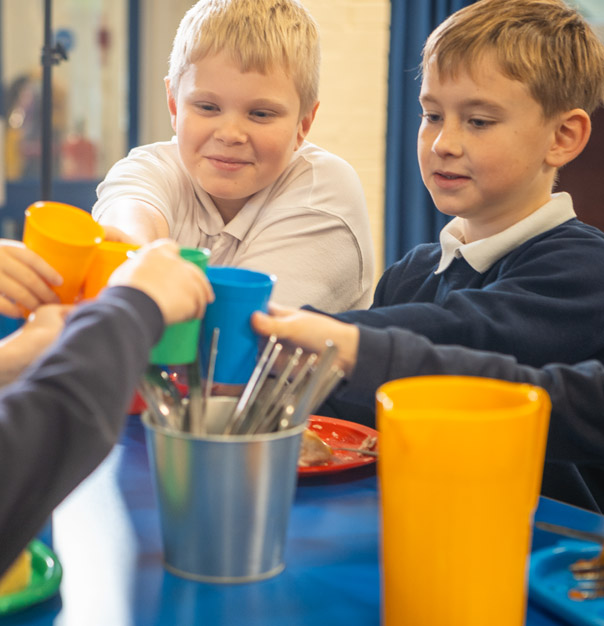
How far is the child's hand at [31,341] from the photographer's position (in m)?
0.76

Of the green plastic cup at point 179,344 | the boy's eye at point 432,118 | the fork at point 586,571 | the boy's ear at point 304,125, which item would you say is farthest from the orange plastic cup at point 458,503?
the boy's ear at point 304,125

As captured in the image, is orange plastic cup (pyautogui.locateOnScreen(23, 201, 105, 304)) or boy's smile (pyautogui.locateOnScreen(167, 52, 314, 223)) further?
boy's smile (pyautogui.locateOnScreen(167, 52, 314, 223))

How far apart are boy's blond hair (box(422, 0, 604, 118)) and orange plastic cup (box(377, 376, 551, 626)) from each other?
82cm

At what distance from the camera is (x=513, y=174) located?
49.6 inches

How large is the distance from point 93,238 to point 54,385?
0.35 meters

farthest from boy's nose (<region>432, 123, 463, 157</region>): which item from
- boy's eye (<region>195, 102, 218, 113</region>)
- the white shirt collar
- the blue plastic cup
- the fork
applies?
the fork

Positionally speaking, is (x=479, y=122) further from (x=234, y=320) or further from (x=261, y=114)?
(x=234, y=320)

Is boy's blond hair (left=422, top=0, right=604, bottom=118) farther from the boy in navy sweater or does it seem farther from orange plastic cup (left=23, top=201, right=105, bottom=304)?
orange plastic cup (left=23, top=201, right=105, bottom=304)

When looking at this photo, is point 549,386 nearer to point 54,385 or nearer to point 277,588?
point 277,588

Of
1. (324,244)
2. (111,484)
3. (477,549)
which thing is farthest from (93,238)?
(324,244)

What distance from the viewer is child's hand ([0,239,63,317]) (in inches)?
31.9

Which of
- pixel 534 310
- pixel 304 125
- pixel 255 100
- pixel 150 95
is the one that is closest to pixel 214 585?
pixel 534 310

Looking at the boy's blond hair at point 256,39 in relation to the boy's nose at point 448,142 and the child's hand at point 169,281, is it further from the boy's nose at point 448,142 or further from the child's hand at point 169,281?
the child's hand at point 169,281

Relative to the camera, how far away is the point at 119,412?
0.53 meters
